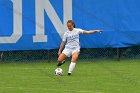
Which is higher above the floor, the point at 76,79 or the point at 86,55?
the point at 76,79

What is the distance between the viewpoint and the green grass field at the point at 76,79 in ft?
40.7

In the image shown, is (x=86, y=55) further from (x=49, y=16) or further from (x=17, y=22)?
(x=17, y=22)

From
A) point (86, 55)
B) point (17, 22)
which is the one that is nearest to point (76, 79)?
point (17, 22)

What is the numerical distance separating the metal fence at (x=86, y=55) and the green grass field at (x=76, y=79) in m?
1.01

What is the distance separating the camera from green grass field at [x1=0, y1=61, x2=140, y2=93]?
1241 centimetres

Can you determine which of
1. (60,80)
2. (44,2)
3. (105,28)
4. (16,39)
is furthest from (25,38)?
Answer: (60,80)

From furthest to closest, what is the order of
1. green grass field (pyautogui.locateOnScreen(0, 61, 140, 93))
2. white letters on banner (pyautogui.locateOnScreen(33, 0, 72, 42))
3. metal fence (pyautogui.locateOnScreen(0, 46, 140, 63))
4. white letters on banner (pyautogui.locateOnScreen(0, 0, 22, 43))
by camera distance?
metal fence (pyautogui.locateOnScreen(0, 46, 140, 63)), white letters on banner (pyautogui.locateOnScreen(33, 0, 72, 42)), white letters on banner (pyautogui.locateOnScreen(0, 0, 22, 43)), green grass field (pyautogui.locateOnScreen(0, 61, 140, 93))

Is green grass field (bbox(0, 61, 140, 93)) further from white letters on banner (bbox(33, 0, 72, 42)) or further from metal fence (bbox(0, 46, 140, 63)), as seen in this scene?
white letters on banner (bbox(33, 0, 72, 42))

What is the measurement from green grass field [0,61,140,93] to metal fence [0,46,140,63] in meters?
1.01

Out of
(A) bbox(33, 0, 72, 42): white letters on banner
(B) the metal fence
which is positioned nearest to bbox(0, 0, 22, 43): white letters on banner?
(A) bbox(33, 0, 72, 42): white letters on banner

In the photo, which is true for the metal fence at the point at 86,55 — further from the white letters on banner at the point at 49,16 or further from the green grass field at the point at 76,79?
the green grass field at the point at 76,79

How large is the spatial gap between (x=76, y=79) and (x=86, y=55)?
738cm

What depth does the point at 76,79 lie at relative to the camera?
14.7 m

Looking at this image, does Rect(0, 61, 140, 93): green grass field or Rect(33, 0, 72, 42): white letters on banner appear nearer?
Rect(0, 61, 140, 93): green grass field
